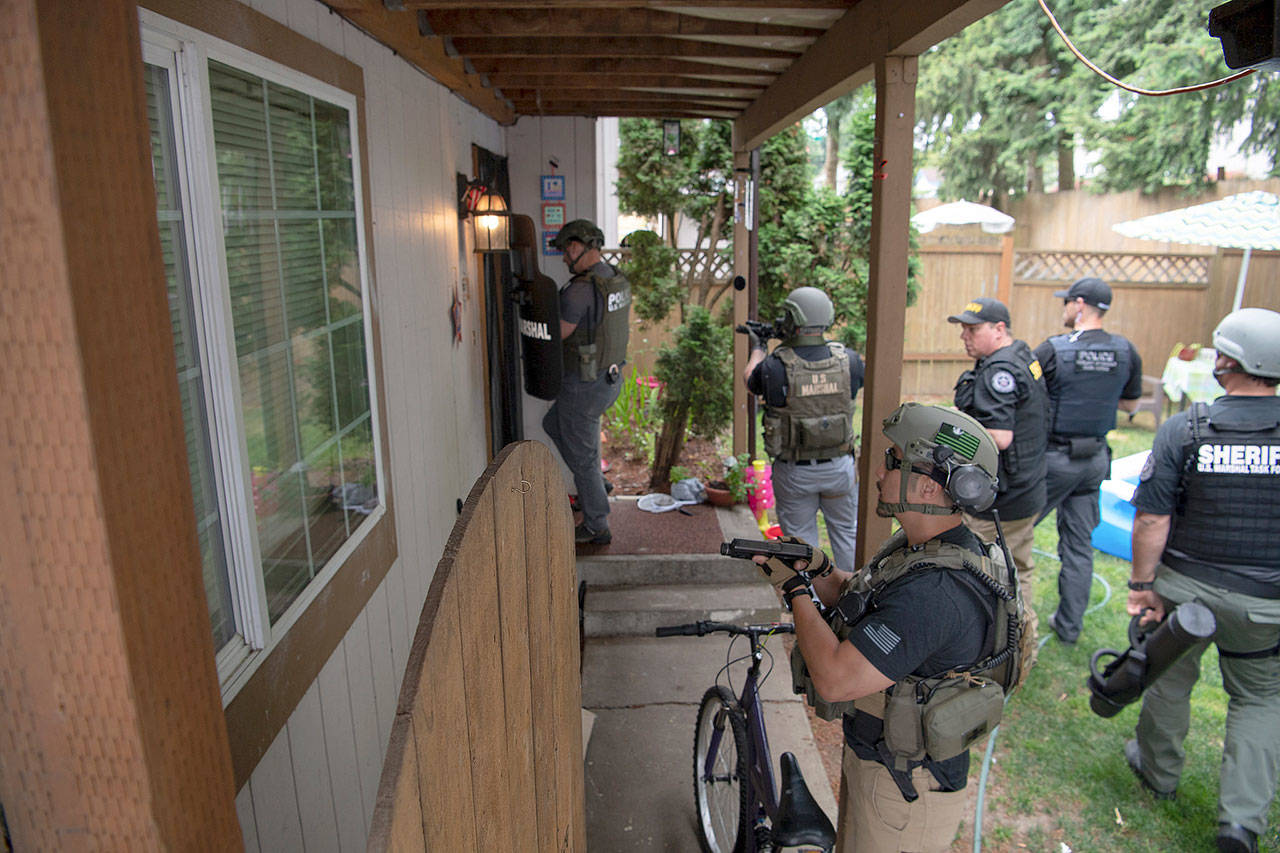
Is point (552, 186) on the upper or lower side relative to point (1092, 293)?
upper

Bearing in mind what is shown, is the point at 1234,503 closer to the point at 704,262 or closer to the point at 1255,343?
the point at 1255,343

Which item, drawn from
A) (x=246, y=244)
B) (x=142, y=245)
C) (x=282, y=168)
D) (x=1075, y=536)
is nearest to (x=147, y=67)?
(x=246, y=244)

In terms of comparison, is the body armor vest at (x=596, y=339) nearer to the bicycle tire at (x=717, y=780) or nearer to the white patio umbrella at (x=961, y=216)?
the bicycle tire at (x=717, y=780)

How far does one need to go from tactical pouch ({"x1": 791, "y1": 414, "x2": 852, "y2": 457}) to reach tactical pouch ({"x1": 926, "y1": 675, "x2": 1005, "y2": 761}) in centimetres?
253

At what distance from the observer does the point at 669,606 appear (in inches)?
192

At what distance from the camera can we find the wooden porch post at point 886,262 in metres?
2.78

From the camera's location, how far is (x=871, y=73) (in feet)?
10.1

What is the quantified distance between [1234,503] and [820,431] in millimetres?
1909

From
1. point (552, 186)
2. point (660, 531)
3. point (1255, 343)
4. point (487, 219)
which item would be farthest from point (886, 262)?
point (552, 186)

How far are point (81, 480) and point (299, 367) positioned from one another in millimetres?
1538

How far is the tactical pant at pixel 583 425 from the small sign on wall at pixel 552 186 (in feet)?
5.54

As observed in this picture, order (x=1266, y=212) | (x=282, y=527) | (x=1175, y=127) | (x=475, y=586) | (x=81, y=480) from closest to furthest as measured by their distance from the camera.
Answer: (x=81, y=480) → (x=475, y=586) → (x=282, y=527) → (x=1266, y=212) → (x=1175, y=127)

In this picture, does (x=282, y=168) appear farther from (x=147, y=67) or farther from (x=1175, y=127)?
(x=1175, y=127)

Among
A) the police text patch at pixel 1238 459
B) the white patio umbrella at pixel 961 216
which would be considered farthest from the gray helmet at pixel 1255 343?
the white patio umbrella at pixel 961 216
